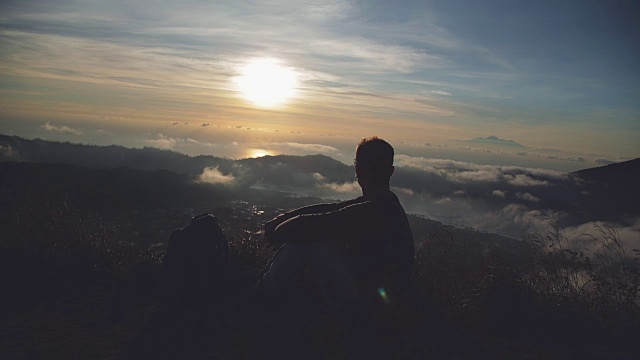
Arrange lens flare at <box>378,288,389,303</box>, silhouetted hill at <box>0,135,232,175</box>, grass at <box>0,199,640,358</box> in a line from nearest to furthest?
1. lens flare at <box>378,288,389,303</box>
2. grass at <box>0,199,640,358</box>
3. silhouetted hill at <box>0,135,232,175</box>

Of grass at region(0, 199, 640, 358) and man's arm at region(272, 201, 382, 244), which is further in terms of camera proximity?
grass at region(0, 199, 640, 358)

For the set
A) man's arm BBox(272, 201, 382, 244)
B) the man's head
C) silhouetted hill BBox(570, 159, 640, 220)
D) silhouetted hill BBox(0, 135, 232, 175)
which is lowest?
silhouetted hill BBox(570, 159, 640, 220)

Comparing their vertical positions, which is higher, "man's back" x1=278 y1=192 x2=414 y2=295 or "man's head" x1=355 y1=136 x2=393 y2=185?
"man's head" x1=355 y1=136 x2=393 y2=185

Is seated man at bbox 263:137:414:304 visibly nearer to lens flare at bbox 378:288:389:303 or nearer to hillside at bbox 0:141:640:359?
lens flare at bbox 378:288:389:303

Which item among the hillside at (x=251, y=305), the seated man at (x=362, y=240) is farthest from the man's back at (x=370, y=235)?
the hillside at (x=251, y=305)

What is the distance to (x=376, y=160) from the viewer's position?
3.19 meters

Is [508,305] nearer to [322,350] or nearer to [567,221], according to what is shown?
[322,350]

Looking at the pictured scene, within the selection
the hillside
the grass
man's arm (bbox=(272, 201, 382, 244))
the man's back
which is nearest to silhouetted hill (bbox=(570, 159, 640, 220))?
the grass

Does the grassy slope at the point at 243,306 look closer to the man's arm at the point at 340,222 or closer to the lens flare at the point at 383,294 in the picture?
the lens flare at the point at 383,294

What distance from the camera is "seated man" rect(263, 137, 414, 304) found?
10.4 ft

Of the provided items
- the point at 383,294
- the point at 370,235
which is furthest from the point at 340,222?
the point at 383,294

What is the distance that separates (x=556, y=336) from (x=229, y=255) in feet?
15.0

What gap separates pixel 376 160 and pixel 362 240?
683 mm

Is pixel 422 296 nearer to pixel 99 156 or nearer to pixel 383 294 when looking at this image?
pixel 383 294
